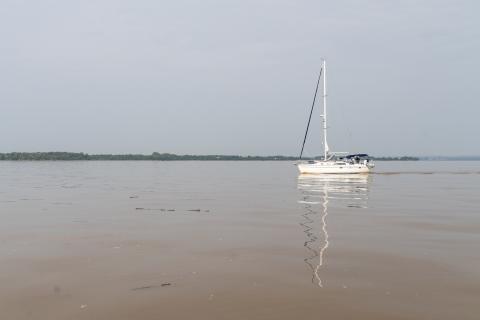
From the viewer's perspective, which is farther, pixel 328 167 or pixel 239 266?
Answer: pixel 328 167

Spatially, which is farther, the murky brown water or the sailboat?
the sailboat

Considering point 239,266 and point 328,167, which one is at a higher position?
point 328,167

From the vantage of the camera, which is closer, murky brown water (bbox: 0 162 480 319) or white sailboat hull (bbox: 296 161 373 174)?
murky brown water (bbox: 0 162 480 319)

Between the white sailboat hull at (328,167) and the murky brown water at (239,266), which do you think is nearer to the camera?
the murky brown water at (239,266)

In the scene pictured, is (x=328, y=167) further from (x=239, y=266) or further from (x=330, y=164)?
(x=239, y=266)

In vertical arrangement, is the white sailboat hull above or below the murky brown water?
above

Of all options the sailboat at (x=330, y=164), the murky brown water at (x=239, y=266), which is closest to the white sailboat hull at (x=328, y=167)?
the sailboat at (x=330, y=164)

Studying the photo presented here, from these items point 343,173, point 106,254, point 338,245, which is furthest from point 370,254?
point 343,173

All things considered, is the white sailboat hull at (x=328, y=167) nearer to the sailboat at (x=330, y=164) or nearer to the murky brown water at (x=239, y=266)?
the sailboat at (x=330, y=164)

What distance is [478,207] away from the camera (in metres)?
24.5

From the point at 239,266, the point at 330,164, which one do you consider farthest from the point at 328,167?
the point at 239,266

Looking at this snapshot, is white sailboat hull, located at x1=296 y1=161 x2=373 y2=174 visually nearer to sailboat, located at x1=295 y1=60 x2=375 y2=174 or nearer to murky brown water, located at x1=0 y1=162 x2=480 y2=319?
sailboat, located at x1=295 y1=60 x2=375 y2=174

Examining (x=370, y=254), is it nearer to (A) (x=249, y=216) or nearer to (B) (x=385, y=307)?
(B) (x=385, y=307)

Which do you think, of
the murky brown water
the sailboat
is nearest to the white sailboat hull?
the sailboat
